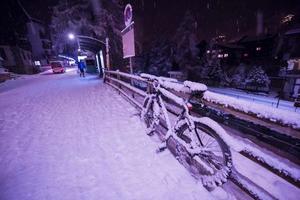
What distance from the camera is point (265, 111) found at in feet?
5.55

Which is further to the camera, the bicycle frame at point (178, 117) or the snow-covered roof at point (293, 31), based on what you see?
the snow-covered roof at point (293, 31)

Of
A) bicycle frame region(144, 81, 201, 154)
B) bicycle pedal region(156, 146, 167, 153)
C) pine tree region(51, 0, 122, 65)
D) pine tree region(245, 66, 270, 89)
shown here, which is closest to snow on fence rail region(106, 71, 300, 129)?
bicycle frame region(144, 81, 201, 154)

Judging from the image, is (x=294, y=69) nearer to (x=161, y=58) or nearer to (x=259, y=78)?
(x=259, y=78)

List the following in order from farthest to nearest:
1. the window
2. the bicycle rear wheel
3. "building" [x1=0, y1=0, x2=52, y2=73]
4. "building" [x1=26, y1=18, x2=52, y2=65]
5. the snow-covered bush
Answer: "building" [x1=26, y1=18, x2=52, y2=65] → the snow-covered bush → "building" [x1=0, y1=0, x2=52, y2=73] → the window → the bicycle rear wheel

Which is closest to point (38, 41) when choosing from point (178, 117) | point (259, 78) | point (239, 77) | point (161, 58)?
point (161, 58)

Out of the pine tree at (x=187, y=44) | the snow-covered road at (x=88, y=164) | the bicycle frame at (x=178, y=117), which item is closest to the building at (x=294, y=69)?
the pine tree at (x=187, y=44)

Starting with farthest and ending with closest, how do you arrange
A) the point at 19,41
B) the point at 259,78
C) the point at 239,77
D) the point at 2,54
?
1. the point at 19,41
2. the point at 239,77
3. the point at 2,54
4. the point at 259,78

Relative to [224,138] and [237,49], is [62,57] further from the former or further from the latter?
[224,138]

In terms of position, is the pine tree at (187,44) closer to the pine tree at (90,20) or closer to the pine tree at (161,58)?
the pine tree at (161,58)

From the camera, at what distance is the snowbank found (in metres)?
1.49

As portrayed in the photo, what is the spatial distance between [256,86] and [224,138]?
32243mm

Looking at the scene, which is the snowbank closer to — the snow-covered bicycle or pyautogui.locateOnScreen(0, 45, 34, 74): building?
the snow-covered bicycle

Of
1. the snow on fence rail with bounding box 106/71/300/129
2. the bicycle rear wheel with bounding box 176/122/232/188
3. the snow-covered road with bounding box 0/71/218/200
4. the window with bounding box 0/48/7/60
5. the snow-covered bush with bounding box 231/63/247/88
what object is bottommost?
the snow-covered bush with bounding box 231/63/247/88

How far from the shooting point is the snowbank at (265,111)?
1.49 meters
